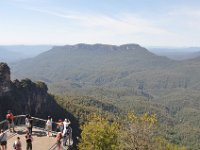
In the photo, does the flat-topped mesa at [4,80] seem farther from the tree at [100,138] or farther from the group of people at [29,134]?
the group of people at [29,134]

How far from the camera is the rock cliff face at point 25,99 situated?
13950 cm

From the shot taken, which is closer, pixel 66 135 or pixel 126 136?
pixel 66 135

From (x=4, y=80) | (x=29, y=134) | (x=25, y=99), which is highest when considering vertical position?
(x=29, y=134)

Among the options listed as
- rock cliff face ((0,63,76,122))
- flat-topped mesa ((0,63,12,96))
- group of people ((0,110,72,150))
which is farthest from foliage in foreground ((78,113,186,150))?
flat-topped mesa ((0,63,12,96))

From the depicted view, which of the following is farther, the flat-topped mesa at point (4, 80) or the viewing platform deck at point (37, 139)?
the flat-topped mesa at point (4, 80)

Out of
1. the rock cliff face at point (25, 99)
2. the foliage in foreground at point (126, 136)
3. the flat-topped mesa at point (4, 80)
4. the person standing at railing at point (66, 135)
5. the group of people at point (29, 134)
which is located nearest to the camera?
the group of people at point (29, 134)

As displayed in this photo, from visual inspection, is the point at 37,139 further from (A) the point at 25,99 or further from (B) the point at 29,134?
(A) the point at 25,99

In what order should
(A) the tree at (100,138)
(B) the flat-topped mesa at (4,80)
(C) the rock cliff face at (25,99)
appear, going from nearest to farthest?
(A) the tree at (100,138), (C) the rock cliff face at (25,99), (B) the flat-topped mesa at (4,80)

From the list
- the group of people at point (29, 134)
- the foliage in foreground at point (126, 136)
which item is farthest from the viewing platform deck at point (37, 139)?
the foliage in foreground at point (126, 136)

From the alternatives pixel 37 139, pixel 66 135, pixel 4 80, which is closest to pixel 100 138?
pixel 37 139

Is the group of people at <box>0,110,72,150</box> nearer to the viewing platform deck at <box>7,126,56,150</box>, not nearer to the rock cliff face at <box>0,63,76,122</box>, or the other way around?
the viewing platform deck at <box>7,126,56,150</box>

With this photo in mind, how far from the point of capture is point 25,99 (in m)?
158

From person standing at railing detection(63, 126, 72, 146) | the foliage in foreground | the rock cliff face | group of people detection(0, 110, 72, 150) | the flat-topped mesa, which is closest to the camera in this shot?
group of people detection(0, 110, 72, 150)

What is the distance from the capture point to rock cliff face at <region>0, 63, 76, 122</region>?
13950cm
